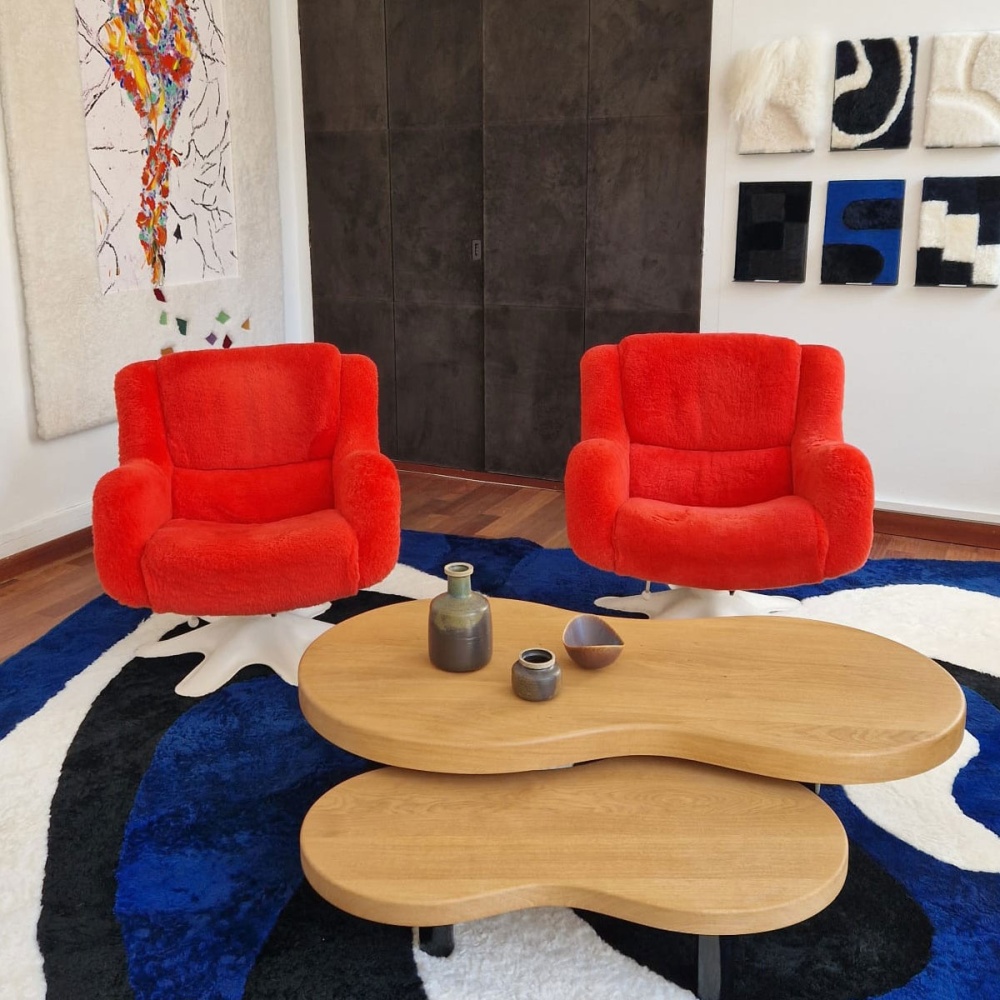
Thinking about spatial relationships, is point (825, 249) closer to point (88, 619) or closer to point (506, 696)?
point (506, 696)

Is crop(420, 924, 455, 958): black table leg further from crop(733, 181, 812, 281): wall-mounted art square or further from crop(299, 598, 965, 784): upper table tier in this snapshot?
crop(733, 181, 812, 281): wall-mounted art square

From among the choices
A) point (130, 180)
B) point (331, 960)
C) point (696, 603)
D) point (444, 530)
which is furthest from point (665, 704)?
point (130, 180)

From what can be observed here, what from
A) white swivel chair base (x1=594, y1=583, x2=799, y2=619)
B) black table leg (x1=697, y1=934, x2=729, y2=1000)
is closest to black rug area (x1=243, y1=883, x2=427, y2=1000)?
black table leg (x1=697, y1=934, x2=729, y2=1000)

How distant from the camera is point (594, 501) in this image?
289 centimetres

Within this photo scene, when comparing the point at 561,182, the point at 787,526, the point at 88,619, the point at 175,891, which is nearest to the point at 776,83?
the point at 561,182

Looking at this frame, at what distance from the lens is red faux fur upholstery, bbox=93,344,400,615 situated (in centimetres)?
260

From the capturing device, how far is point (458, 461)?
193 inches

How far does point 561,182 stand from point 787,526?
2137 millimetres

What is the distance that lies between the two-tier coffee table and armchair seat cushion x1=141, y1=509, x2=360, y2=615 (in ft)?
1.46

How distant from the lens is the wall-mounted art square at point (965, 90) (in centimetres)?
349

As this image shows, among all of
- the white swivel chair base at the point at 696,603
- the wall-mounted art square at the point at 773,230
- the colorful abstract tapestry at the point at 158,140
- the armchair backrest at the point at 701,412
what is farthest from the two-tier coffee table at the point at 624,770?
the colorful abstract tapestry at the point at 158,140

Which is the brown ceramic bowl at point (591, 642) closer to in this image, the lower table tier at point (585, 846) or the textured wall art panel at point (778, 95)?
the lower table tier at point (585, 846)

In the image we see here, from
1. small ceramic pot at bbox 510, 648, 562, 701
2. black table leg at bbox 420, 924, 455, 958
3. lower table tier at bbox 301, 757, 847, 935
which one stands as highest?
small ceramic pot at bbox 510, 648, 562, 701

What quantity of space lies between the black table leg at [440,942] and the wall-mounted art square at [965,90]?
125 inches
